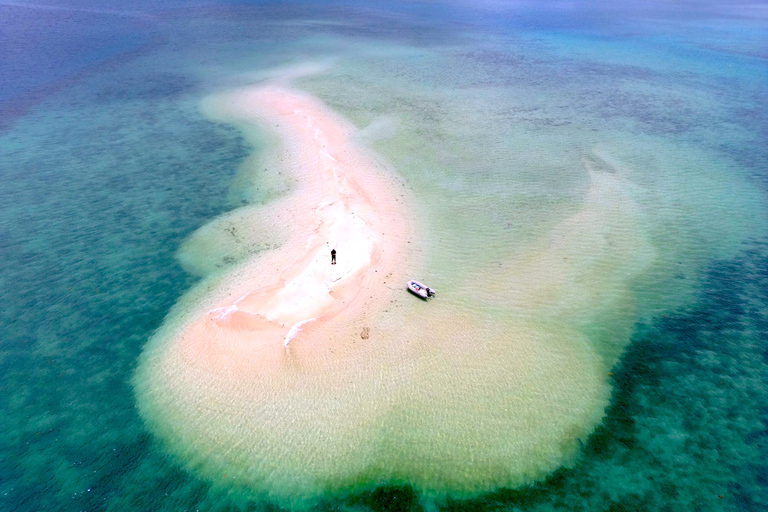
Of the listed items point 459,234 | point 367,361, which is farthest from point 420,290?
point 459,234

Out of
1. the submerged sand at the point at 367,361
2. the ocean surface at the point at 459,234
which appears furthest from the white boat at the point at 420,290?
the ocean surface at the point at 459,234

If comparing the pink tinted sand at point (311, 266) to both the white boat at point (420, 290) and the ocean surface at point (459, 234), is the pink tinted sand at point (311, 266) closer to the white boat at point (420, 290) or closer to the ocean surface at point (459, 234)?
the white boat at point (420, 290)

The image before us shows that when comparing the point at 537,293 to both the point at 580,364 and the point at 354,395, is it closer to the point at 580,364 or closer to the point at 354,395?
the point at 580,364

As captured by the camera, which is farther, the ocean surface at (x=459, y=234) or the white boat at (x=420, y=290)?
the white boat at (x=420, y=290)

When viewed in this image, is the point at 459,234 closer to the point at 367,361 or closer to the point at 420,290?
the point at 420,290

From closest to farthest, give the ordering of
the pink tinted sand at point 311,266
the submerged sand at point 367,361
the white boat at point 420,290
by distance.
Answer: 1. the submerged sand at point 367,361
2. the pink tinted sand at point 311,266
3. the white boat at point 420,290

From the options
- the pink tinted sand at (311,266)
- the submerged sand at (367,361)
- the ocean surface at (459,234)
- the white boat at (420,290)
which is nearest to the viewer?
the ocean surface at (459,234)

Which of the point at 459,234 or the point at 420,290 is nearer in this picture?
the point at 420,290

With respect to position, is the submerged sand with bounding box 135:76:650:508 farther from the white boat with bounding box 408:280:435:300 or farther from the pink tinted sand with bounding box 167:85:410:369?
the white boat with bounding box 408:280:435:300

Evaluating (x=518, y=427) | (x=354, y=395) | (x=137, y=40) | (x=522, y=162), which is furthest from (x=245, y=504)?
(x=137, y=40)
